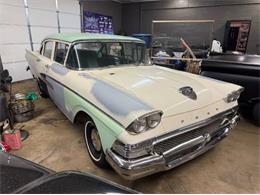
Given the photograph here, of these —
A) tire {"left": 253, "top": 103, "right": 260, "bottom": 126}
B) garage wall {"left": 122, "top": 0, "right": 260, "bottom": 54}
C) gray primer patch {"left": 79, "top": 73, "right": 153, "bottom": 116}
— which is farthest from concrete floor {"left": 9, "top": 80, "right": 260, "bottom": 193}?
garage wall {"left": 122, "top": 0, "right": 260, "bottom": 54}

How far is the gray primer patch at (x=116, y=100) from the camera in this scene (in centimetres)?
170

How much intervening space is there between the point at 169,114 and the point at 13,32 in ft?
19.9

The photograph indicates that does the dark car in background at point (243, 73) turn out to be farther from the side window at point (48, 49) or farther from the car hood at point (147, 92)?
the side window at point (48, 49)

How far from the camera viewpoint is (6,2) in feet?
18.6

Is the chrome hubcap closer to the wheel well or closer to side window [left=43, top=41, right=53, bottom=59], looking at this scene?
the wheel well

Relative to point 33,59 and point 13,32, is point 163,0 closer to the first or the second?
point 13,32

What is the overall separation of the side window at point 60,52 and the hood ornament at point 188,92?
178 centimetres

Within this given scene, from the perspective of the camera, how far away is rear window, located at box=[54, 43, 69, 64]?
2989 millimetres

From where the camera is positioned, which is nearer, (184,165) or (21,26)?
(184,165)

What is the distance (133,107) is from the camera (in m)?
1.69

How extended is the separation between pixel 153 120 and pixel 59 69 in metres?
1.85

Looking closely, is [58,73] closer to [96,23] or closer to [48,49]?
[48,49]

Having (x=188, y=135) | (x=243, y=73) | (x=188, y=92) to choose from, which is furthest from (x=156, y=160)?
(x=243, y=73)

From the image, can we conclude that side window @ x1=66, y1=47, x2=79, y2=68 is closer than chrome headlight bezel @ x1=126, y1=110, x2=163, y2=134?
No
